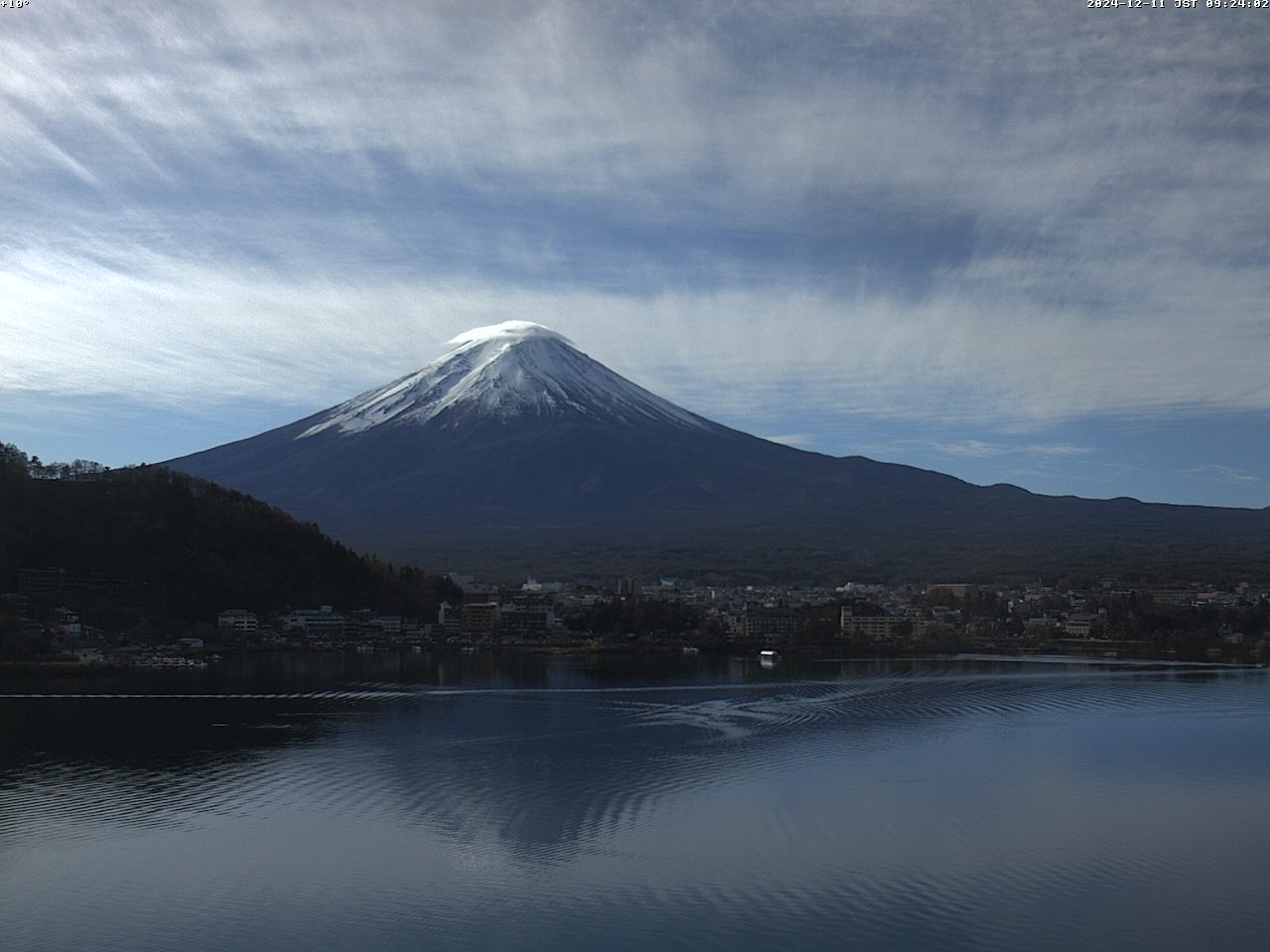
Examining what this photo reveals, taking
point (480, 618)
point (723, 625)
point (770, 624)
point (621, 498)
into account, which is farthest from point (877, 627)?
point (621, 498)

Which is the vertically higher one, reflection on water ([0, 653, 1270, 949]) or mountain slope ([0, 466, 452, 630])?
mountain slope ([0, 466, 452, 630])

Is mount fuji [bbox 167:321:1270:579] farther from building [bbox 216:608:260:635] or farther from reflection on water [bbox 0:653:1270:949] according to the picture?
reflection on water [bbox 0:653:1270:949]

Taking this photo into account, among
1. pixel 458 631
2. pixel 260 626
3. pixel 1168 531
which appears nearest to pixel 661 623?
pixel 458 631

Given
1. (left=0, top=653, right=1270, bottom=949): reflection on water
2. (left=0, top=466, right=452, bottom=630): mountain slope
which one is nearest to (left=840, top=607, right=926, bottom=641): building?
(left=0, top=466, right=452, bottom=630): mountain slope

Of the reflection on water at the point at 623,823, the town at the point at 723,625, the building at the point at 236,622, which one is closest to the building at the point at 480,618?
the town at the point at 723,625

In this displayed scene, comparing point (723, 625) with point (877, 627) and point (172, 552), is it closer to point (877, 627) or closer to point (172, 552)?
point (877, 627)

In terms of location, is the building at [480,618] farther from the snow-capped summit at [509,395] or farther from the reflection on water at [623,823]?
the snow-capped summit at [509,395]

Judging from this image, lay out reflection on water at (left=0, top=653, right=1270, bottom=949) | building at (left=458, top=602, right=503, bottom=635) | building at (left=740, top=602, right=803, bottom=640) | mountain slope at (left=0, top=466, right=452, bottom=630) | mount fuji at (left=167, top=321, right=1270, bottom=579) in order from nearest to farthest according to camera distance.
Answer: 1. reflection on water at (left=0, top=653, right=1270, bottom=949)
2. mountain slope at (left=0, top=466, right=452, bottom=630)
3. building at (left=740, top=602, right=803, bottom=640)
4. building at (left=458, top=602, right=503, bottom=635)
5. mount fuji at (left=167, top=321, right=1270, bottom=579)
